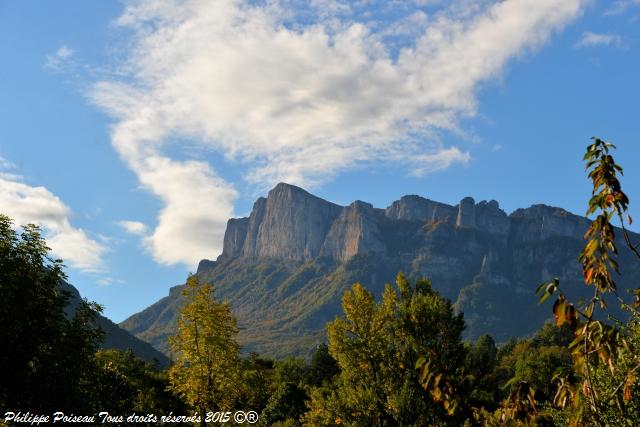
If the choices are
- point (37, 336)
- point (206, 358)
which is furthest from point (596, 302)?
point (206, 358)

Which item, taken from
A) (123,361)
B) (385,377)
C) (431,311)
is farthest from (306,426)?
(123,361)

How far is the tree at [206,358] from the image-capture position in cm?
3688

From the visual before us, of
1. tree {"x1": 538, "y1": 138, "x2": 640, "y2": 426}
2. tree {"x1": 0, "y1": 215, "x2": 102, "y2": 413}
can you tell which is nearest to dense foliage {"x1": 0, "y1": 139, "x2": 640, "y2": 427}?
tree {"x1": 0, "y1": 215, "x2": 102, "y2": 413}

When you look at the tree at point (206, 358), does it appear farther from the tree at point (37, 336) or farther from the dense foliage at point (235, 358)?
the tree at point (37, 336)

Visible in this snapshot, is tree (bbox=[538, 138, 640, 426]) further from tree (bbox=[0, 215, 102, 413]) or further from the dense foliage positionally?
tree (bbox=[0, 215, 102, 413])

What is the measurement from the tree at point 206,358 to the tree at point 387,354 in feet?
21.9

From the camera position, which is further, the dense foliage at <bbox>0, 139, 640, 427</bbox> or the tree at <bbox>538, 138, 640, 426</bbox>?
the dense foliage at <bbox>0, 139, 640, 427</bbox>

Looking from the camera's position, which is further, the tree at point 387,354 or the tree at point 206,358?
the tree at point 206,358

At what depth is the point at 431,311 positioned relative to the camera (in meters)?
40.0

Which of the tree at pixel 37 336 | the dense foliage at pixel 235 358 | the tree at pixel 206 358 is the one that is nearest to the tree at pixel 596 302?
the dense foliage at pixel 235 358

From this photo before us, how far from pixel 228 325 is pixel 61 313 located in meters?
11.1

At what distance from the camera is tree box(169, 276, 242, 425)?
3688cm

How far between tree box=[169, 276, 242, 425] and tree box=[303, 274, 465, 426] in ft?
21.9

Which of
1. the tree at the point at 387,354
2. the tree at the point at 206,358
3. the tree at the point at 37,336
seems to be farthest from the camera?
the tree at the point at 206,358
